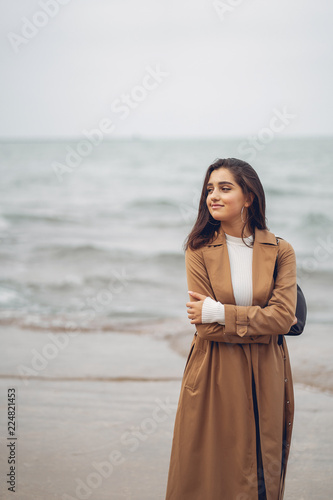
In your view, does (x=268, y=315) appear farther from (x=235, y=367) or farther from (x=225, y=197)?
(x=225, y=197)

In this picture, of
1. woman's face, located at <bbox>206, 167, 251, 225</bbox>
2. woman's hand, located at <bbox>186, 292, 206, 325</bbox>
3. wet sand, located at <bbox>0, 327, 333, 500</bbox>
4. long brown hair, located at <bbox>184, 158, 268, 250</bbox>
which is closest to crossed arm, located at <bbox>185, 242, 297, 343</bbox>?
woman's hand, located at <bbox>186, 292, 206, 325</bbox>

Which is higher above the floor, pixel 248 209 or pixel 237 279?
pixel 248 209

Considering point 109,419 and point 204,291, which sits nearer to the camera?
point 204,291

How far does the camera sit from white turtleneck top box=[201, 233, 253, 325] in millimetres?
2533

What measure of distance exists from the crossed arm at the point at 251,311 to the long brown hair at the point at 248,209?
0.11 meters

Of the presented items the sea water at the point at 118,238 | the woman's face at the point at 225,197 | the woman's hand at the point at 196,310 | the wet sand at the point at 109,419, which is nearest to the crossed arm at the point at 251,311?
the woman's hand at the point at 196,310

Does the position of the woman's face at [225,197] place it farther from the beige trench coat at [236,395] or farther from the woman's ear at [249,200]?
the beige trench coat at [236,395]

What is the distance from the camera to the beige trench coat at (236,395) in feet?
8.32

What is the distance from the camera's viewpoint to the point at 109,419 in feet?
14.8

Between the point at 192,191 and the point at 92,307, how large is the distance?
20166 mm

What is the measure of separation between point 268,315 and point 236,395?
15.8 inches

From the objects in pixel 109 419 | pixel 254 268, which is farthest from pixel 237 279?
pixel 109 419

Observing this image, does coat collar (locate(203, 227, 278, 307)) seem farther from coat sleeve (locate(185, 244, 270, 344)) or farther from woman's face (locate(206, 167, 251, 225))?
woman's face (locate(206, 167, 251, 225))

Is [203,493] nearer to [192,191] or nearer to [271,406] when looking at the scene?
[271,406]
